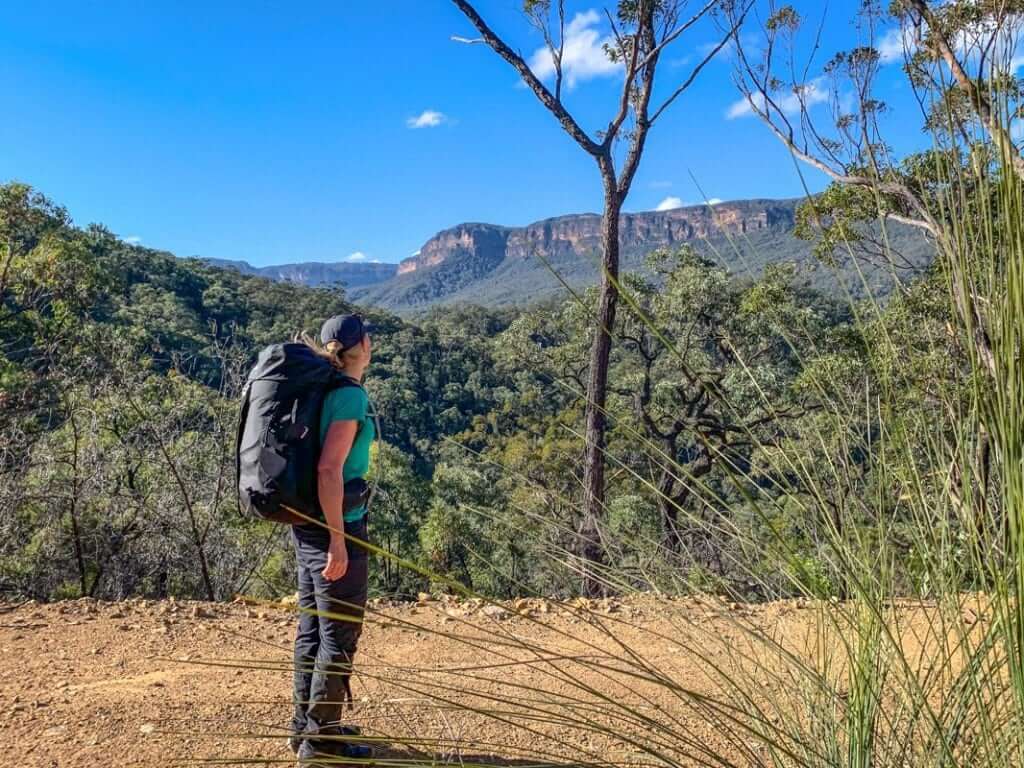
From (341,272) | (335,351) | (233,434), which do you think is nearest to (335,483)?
(335,351)

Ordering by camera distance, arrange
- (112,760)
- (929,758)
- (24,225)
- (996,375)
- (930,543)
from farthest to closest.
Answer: (24,225) < (112,760) < (930,543) < (929,758) < (996,375)

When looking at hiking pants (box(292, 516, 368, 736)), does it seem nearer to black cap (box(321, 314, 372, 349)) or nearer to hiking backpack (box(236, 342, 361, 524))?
hiking backpack (box(236, 342, 361, 524))

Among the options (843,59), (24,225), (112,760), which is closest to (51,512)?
(24,225)

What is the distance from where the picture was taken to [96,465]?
6.22 meters

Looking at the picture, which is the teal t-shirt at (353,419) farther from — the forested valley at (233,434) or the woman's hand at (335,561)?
the forested valley at (233,434)

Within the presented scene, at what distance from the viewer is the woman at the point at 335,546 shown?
2.00 m

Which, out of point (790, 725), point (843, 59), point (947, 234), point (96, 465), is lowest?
point (96, 465)

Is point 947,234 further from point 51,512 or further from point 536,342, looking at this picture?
point 536,342

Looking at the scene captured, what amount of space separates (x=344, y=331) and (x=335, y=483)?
468mm

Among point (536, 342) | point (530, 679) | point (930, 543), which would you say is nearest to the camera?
point (930, 543)

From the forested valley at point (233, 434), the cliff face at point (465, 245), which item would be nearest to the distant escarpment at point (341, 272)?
the cliff face at point (465, 245)

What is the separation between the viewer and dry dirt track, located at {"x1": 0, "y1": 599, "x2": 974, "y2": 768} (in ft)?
7.47

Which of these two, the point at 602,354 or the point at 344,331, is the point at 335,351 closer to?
the point at 344,331

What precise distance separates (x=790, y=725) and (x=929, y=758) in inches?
6.2
